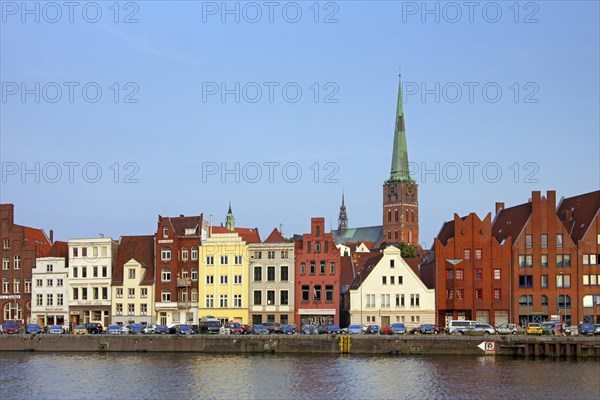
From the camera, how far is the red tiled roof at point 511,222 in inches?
4754

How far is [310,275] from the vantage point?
122m

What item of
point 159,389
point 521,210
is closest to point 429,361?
point 159,389

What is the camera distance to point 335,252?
122m

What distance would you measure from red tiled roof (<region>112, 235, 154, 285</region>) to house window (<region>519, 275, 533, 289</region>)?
4642cm

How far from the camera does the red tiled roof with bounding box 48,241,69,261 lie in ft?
434

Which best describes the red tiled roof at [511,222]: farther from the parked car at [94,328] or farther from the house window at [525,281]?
the parked car at [94,328]

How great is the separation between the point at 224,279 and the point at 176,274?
6430 mm

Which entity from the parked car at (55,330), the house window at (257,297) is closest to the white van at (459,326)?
the house window at (257,297)

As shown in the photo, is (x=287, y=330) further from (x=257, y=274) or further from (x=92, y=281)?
(x=92, y=281)

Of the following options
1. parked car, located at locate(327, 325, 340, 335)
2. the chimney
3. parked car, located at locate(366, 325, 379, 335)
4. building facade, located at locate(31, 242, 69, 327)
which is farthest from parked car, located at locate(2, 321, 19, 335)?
the chimney

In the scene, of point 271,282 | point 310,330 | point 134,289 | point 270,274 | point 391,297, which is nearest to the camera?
point 310,330

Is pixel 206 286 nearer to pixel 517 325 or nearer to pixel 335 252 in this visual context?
pixel 335 252

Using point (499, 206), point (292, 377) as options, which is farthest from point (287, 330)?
point (499, 206)

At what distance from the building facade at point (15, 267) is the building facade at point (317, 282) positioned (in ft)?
122
